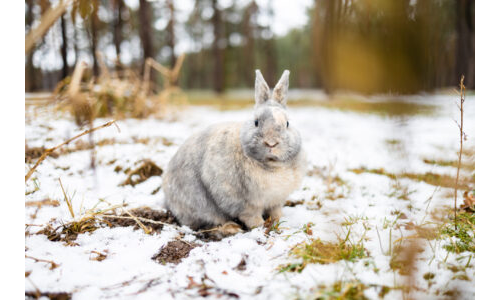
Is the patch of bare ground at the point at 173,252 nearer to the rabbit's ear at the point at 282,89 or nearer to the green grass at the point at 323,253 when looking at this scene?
the green grass at the point at 323,253

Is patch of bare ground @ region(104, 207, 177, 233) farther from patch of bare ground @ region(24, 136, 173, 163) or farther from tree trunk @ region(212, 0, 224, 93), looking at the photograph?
tree trunk @ region(212, 0, 224, 93)

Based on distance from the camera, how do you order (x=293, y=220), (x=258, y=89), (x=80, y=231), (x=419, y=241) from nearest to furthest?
(x=419, y=241), (x=80, y=231), (x=258, y=89), (x=293, y=220)

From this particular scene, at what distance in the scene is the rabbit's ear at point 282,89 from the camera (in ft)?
7.72

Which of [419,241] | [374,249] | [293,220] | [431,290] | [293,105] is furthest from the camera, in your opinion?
[293,105]

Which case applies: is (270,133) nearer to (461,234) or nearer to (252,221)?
(252,221)

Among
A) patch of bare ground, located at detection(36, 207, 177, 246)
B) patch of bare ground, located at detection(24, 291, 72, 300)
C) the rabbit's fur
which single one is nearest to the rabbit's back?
the rabbit's fur

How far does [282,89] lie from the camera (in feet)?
7.84

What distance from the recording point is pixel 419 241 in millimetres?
770

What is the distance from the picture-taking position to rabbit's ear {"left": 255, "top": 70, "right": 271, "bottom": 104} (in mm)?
2357

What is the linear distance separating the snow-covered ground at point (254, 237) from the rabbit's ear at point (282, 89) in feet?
2.42

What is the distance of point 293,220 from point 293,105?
4.98 metres

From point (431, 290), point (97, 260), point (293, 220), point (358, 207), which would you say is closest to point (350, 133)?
point (358, 207)

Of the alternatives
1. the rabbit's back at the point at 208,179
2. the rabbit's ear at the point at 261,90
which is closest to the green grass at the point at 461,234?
the rabbit's back at the point at 208,179
